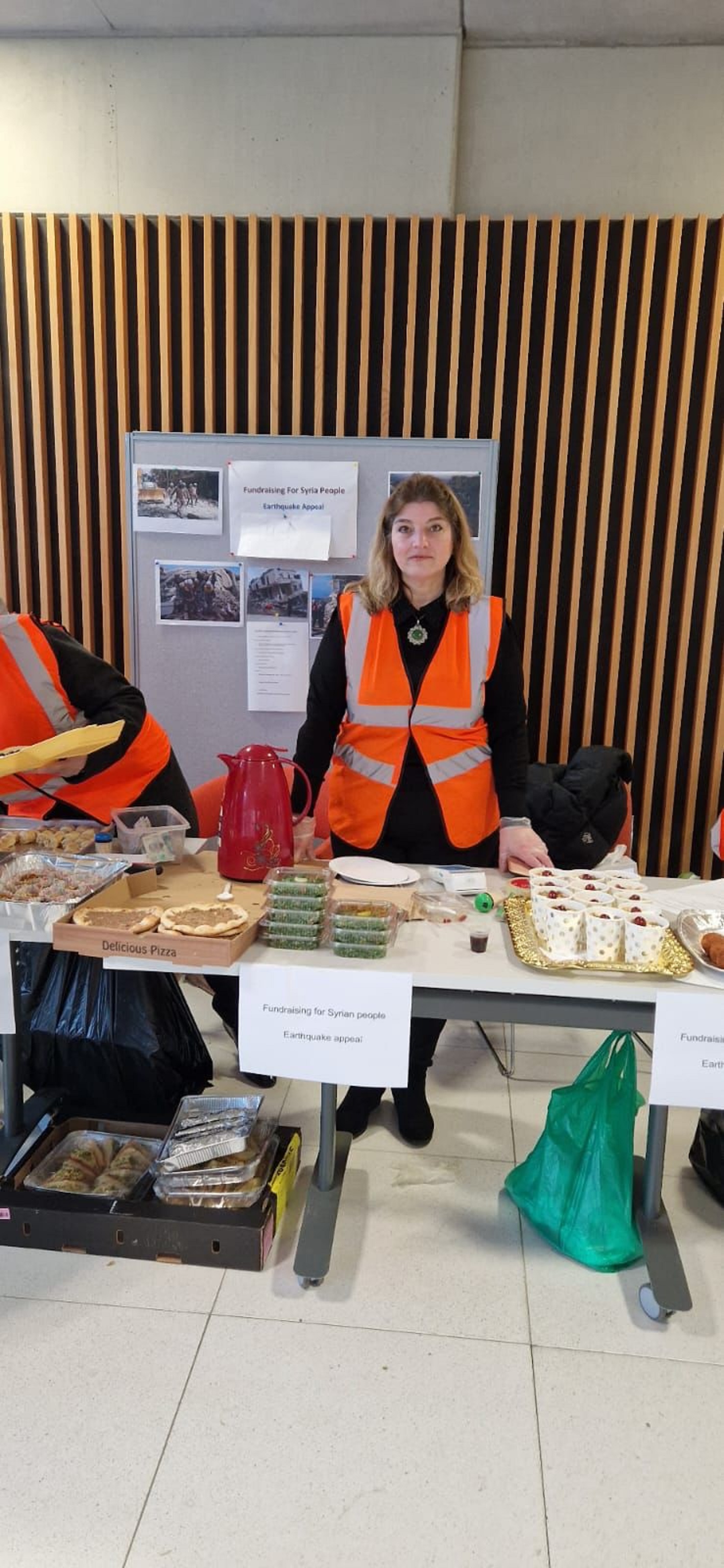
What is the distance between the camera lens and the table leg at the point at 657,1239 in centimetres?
188

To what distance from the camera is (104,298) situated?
412 centimetres

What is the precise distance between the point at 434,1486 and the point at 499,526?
351cm

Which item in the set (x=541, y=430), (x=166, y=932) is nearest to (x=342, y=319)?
(x=541, y=430)

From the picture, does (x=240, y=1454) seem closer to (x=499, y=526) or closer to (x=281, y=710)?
(x=281, y=710)

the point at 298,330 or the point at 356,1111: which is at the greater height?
the point at 298,330

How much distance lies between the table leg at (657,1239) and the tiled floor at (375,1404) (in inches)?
2.1

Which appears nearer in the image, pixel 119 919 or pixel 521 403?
pixel 119 919

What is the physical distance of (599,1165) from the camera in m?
2.03

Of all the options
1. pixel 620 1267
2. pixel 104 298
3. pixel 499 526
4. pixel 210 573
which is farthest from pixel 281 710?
pixel 620 1267

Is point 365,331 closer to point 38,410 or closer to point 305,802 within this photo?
point 38,410

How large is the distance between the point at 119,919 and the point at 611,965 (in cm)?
90

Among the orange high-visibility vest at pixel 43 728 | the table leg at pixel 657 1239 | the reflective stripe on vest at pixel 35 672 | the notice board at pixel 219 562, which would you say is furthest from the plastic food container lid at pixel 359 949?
the notice board at pixel 219 562

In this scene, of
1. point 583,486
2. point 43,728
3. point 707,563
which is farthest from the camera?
point 707,563

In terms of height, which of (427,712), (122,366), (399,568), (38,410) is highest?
(122,366)
